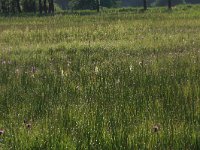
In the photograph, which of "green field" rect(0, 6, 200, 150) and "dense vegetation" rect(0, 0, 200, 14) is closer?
"green field" rect(0, 6, 200, 150)

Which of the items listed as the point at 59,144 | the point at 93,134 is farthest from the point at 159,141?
the point at 59,144

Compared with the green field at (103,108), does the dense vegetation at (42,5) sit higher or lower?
higher

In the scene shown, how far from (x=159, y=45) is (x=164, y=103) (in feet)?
24.9

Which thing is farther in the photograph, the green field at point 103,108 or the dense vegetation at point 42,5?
the dense vegetation at point 42,5

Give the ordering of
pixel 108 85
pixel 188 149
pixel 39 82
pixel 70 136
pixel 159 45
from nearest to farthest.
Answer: pixel 188 149
pixel 70 136
pixel 108 85
pixel 39 82
pixel 159 45

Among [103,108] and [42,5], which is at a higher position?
[42,5]

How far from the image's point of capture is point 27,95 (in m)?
6.13

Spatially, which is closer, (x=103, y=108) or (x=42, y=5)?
(x=103, y=108)

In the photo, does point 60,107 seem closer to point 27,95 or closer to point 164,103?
point 27,95

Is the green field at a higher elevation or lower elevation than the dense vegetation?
lower

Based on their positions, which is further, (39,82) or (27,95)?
(39,82)

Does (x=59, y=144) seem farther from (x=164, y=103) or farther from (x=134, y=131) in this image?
(x=164, y=103)

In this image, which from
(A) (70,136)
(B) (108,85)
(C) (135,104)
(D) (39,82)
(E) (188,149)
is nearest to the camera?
(E) (188,149)

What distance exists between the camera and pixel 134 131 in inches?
173
